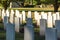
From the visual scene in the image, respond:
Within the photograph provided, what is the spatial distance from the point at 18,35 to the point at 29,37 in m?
4.36

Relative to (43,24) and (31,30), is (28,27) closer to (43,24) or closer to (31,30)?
(31,30)

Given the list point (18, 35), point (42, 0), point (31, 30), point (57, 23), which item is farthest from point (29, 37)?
point (42, 0)

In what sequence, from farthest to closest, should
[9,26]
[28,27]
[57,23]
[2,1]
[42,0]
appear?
[42,0] < [2,1] < [57,23] < [9,26] < [28,27]

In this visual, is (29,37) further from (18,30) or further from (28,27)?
(18,30)

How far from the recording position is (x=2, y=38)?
9.05m

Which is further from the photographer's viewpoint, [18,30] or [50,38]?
[18,30]

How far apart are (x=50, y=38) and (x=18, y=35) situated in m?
4.83

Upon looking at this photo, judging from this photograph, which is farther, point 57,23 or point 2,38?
point 2,38

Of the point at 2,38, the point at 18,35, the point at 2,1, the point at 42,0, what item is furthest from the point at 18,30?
the point at 42,0

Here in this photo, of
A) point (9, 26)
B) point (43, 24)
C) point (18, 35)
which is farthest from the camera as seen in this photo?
point (18, 35)

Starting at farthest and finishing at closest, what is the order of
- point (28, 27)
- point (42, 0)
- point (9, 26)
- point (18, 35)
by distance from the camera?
point (42, 0), point (18, 35), point (9, 26), point (28, 27)

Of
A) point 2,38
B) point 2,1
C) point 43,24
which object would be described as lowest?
point 2,38

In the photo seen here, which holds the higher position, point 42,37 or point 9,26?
point 9,26

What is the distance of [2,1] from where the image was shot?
21.9 meters
